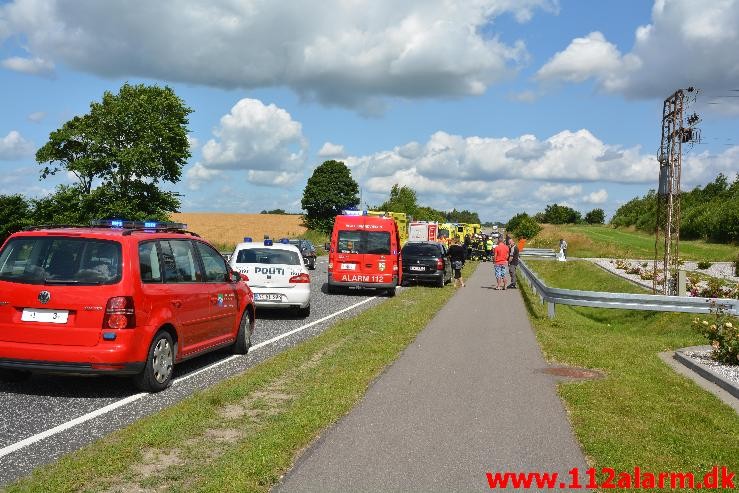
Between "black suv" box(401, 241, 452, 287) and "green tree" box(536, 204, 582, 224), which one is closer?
"black suv" box(401, 241, 452, 287)

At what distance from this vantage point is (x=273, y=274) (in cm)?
1595

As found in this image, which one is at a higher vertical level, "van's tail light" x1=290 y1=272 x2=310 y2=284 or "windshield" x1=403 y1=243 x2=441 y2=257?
"windshield" x1=403 y1=243 x2=441 y2=257

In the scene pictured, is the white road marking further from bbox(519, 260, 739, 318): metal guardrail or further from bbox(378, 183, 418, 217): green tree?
bbox(378, 183, 418, 217): green tree

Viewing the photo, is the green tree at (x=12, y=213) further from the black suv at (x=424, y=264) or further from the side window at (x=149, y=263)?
the side window at (x=149, y=263)

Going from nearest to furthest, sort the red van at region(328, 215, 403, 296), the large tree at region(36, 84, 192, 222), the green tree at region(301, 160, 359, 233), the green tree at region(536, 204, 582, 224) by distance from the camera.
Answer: the red van at region(328, 215, 403, 296) → the large tree at region(36, 84, 192, 222) → the green tree at region(301, 160, 359, 233) → the green tree at region(536, 204, 582, 224)

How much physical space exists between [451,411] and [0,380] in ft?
17.2

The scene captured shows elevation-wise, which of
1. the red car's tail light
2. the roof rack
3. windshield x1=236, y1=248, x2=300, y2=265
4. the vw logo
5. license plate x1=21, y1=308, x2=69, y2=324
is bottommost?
the red car's tail light

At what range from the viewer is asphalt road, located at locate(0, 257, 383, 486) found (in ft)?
19.3

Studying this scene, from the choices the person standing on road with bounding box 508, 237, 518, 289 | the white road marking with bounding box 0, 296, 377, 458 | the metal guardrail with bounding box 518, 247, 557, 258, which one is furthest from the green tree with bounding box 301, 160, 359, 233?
the white road marking with bounding box 0, 296, 377, 458

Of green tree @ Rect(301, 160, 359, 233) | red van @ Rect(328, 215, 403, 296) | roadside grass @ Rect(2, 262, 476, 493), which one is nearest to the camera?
roadside grass @ Rect(2, 262, 476, 493)

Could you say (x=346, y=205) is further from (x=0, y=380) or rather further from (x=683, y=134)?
(x=0, y=380)

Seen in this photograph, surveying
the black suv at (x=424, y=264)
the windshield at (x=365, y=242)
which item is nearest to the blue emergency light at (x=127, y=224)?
the windshield at (x=365, y=242)

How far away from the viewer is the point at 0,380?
858cm

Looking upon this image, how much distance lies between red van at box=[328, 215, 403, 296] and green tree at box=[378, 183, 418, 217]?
97196 millimetres
